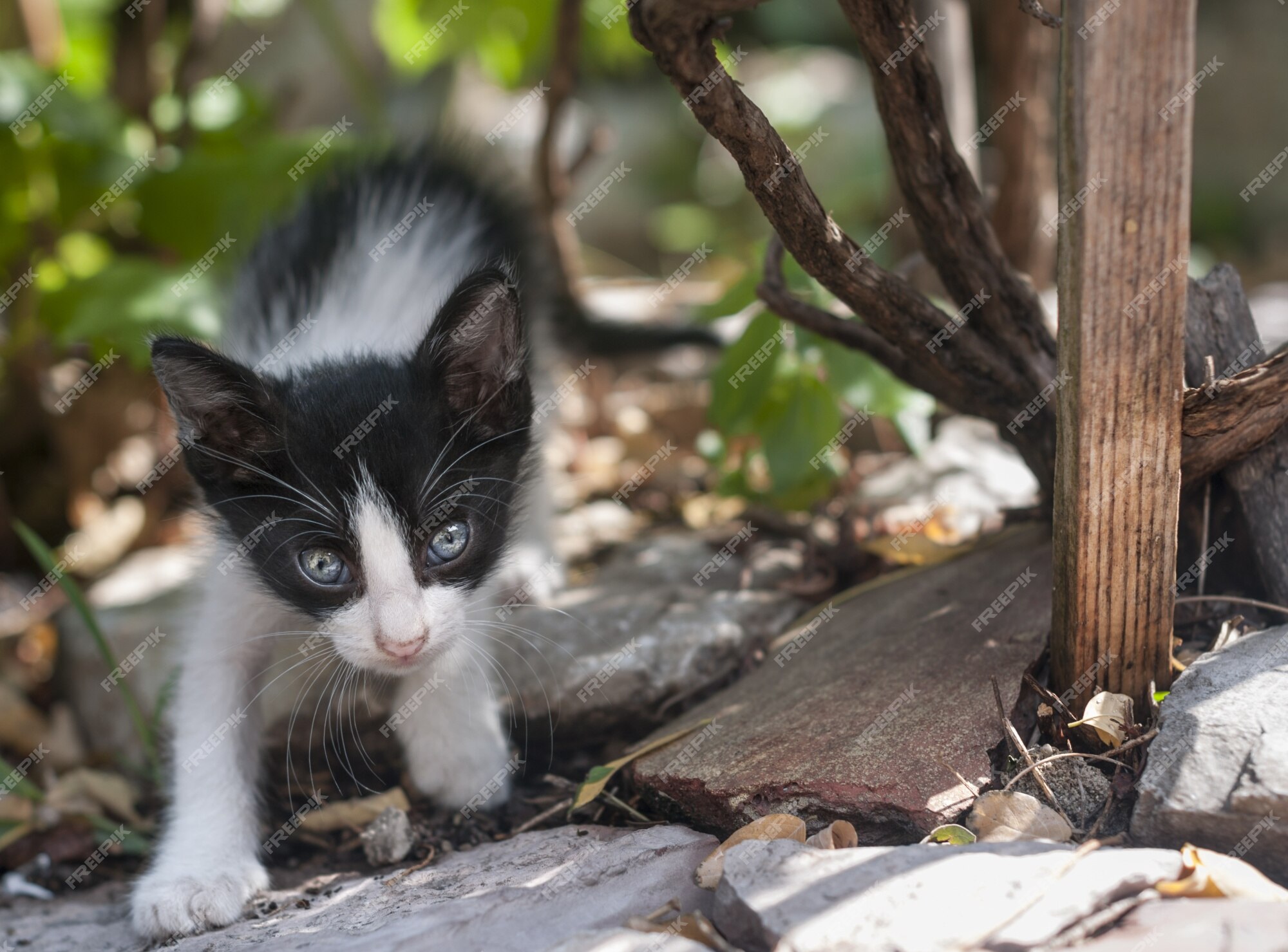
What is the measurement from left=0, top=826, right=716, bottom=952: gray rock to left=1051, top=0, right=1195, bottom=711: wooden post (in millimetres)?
686

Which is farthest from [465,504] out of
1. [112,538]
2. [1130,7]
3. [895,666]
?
[112,538]

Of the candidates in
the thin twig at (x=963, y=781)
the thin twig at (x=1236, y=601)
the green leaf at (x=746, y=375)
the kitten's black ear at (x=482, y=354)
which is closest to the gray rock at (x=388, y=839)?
the kitten's black ear at (x=482, y=354)

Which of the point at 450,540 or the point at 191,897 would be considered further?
the point at 450,540

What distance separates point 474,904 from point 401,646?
1.31 ft

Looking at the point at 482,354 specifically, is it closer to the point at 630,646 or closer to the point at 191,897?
the point at 630,646

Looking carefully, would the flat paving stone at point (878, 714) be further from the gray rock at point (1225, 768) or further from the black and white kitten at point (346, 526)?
the black and white kitten at point (346, 526)

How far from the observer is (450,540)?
1855 mm

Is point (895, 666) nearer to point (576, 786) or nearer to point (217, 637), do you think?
point (576, 786)

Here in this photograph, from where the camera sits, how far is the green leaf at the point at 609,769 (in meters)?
1.82

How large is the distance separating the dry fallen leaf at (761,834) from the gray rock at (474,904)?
0.12 feet

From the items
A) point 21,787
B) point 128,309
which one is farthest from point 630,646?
point 128,309

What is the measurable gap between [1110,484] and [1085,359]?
0.61ft

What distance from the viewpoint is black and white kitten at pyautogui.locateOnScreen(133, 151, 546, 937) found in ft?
5.66

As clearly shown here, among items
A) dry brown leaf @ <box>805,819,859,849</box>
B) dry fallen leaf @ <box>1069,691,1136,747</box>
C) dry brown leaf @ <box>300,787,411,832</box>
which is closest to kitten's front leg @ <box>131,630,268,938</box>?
dry brown leaf @ <box>300,787,411,832</box>
